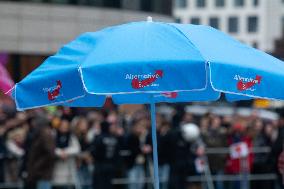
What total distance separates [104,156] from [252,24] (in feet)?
301

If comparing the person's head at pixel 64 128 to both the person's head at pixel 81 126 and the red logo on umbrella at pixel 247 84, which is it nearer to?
the person's head at pixel 81 126

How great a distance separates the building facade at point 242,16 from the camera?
4075 inches

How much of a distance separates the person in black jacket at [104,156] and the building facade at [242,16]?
8652cm

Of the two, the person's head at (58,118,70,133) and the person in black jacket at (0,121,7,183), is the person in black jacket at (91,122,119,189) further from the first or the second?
the person in black jacket at (0,121,7,183)

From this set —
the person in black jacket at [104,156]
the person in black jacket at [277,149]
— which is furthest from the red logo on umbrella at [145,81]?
the person in black jacket at [277,149]

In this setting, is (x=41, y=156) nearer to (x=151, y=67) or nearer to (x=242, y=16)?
(x=151, y=67)

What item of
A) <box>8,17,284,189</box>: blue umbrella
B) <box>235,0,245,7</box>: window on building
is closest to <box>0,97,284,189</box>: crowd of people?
<box>8,17,284,189</box>: blue umbrella

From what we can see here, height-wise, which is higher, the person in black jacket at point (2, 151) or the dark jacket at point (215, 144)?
the person in black jacket at point (2, 151)

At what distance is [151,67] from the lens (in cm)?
636

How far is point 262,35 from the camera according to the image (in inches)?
4117

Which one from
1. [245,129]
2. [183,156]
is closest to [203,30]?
[183,156]

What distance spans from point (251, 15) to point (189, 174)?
8950 centimetres

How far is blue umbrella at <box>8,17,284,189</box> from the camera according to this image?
6.38 meters

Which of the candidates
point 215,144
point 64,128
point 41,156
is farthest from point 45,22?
point 41,156
